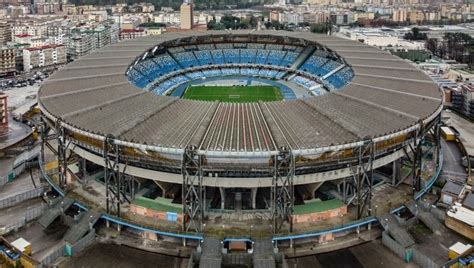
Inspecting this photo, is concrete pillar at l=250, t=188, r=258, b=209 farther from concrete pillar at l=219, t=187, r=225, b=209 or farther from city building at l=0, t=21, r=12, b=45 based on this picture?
city building at l=0, t=21, r=12, b=45

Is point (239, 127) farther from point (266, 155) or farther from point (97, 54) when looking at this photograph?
point (97, 54)

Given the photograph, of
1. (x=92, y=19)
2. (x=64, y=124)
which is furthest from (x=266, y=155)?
(x=92, y=19)

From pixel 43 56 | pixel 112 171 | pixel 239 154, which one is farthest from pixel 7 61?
pixel 239 154

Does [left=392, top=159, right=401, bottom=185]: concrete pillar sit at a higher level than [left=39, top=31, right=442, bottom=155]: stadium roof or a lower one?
lower

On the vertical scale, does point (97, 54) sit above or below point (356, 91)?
above

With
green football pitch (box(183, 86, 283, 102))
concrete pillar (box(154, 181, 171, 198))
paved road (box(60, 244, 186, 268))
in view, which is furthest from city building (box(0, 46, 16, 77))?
paved road (box(60, 244, 186, 268))

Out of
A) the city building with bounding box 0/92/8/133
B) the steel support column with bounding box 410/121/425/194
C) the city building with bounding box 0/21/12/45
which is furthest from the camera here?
the city building with bounding box 0/21/12/45

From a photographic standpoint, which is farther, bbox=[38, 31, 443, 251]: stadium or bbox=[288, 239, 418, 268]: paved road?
bbox=[38, 31, 443, 251]: stadium

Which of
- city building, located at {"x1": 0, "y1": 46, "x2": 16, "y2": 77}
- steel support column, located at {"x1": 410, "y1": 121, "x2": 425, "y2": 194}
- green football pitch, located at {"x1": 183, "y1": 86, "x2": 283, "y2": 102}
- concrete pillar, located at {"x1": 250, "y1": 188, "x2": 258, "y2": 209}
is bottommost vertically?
concrete pillar, located at {"x1": 250, "y1": 188, "x2": 258, "y2": 209}
